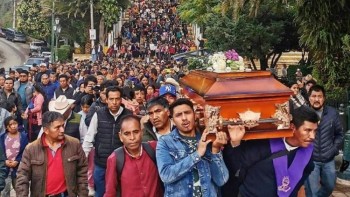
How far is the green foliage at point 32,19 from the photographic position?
57344mm

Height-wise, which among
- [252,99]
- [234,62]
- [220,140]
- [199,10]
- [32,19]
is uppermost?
[32,19]

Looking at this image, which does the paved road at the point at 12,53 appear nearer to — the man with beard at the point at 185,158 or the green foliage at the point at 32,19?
the green foliage at the point at 32,19

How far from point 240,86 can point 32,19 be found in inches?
2212

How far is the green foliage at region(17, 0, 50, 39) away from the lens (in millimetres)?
57344

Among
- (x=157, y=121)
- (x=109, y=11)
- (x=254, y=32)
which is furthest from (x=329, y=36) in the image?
(x=109, y=11)

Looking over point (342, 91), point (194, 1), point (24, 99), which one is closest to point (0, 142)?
point (24, 99)

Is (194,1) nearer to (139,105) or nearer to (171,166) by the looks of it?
(139,105)

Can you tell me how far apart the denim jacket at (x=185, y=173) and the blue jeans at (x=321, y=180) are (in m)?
2.88

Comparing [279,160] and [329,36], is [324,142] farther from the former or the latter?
[329,36]

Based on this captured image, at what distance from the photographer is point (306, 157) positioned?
4387 millimetres

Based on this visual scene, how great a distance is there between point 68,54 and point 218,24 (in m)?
30.5

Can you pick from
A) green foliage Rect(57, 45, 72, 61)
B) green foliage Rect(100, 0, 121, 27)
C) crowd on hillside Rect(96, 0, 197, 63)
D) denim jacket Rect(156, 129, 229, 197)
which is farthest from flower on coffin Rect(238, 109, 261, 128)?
green foliage Rect(57, 45, 72, 61)

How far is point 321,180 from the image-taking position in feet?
22.9

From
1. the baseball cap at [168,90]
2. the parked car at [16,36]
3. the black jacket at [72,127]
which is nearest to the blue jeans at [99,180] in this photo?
the black jacket at [72,127]
